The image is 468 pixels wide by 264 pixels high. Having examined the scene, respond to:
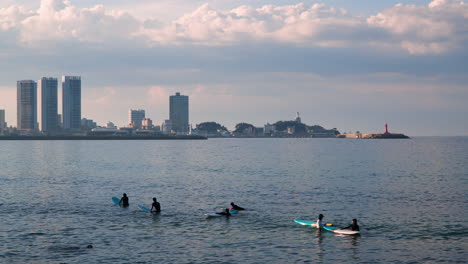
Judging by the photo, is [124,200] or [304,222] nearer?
[304,222]

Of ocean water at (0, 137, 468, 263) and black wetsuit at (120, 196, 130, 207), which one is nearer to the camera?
ocean water at (0, 137, 468, 263)

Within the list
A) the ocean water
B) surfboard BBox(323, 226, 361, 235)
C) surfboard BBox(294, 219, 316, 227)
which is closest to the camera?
the ocean water

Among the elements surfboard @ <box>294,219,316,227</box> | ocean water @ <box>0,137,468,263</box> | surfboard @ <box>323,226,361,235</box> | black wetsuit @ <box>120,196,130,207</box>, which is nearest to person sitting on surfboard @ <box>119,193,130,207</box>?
black wetsuit @ <box>120,196,130,207</box>

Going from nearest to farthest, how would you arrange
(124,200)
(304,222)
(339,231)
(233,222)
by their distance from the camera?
(339,231) < (304,222) < (233,222) < (124,200)

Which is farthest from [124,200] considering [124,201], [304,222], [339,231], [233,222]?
[339,231]

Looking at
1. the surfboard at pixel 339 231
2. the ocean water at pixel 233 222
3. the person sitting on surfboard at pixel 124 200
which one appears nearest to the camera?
the ocean water at pixel 233 222

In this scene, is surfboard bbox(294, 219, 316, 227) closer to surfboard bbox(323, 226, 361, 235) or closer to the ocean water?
the ocean water

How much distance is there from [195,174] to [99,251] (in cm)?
6784

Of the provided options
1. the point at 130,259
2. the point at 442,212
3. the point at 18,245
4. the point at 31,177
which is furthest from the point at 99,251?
the point at 31,177

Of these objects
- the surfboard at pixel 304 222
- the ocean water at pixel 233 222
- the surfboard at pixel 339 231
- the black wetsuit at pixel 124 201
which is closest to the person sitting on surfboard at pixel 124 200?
the black wetsuit at pixel 124 201

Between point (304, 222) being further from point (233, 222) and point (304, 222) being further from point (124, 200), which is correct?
point (124, 200)

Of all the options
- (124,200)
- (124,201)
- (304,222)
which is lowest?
(304,222)

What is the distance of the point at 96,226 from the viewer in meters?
→ 47.2

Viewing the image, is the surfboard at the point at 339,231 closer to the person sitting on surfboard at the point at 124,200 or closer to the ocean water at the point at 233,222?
the ocean water at the point at 233,222
